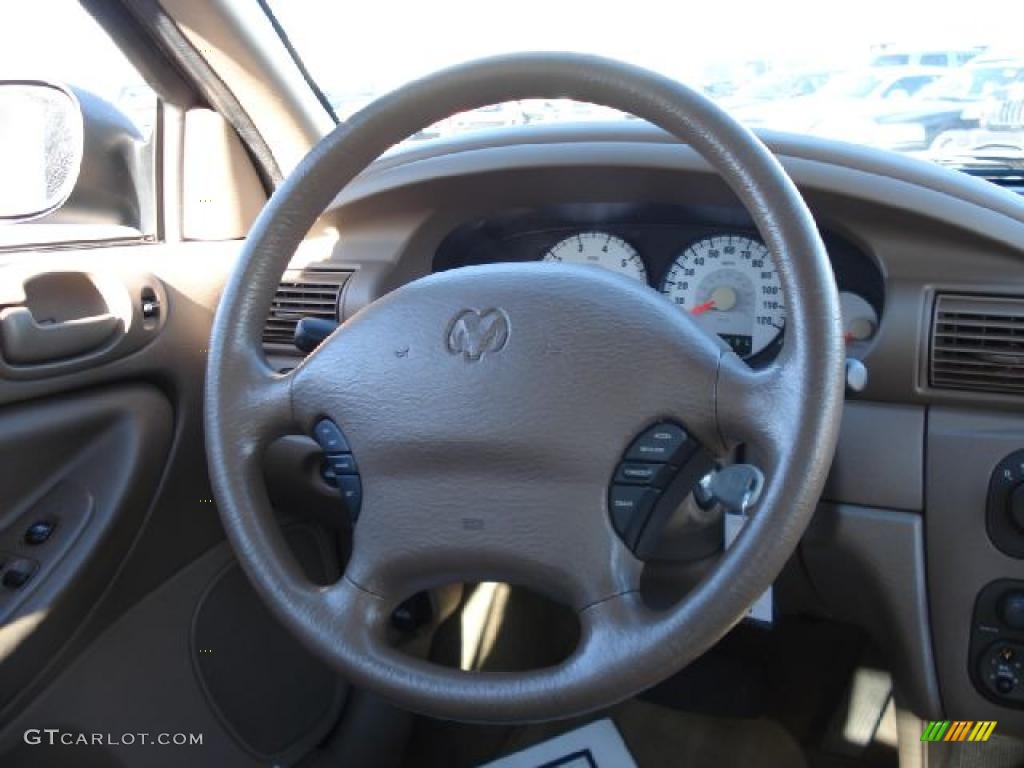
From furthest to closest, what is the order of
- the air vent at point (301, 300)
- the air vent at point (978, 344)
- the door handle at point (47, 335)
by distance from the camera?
the air vent at point (301, 300), the door handle at point (47, 335), the air vent at point (978, 344)

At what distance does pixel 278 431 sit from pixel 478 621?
3.54 ft

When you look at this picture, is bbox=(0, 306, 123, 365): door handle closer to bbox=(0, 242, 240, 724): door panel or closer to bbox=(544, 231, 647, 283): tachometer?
bbox=(0, 242, 240, 724): door panel

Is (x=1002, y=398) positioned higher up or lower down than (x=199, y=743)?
higher up

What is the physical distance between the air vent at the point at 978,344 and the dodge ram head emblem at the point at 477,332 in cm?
63

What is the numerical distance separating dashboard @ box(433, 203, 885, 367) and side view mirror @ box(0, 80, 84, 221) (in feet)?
2.36

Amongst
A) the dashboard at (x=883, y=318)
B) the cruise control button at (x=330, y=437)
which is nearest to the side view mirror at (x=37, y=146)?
the dashboard at (x=883, y=318)

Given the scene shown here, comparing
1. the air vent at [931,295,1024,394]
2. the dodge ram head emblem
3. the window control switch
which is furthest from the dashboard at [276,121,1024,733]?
the window control switch

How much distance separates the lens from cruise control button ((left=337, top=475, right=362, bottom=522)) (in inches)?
40.9

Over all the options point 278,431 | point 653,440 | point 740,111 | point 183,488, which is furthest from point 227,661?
point 740,111

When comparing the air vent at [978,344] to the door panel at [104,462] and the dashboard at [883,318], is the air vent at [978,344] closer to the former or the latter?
the dashboard at [883,318]

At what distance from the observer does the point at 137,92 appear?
1875mm

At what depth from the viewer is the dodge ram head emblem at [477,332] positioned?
3.27 feet

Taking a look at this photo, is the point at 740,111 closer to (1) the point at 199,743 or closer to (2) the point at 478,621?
(2) the point at 478,621

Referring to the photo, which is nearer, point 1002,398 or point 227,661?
point 1002,398
